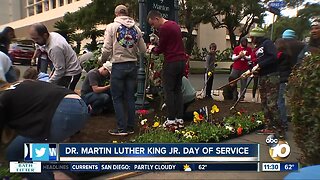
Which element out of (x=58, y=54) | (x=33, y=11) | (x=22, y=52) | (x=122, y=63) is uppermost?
(x=33, y=11)

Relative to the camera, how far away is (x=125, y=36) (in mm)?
5387

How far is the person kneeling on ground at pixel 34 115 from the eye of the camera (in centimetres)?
298

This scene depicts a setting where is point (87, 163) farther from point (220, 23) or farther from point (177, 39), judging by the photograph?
point (220, 23)

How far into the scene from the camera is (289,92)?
4.09m

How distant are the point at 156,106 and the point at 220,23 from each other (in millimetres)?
28240

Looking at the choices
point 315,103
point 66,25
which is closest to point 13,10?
point 66,25

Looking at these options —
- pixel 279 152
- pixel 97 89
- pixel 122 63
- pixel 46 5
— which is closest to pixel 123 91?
pixel 122 63

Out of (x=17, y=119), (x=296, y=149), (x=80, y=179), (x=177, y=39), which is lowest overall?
(x=80, y=179)

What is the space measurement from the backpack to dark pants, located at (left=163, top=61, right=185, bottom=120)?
669mm

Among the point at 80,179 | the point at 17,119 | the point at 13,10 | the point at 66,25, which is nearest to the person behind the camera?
the point at 17,119

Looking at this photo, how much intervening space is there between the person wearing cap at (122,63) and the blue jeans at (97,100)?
3.62ft

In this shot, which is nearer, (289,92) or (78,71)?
(289,92)

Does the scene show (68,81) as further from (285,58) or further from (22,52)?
(22,52)

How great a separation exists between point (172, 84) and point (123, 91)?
2.50 ft
